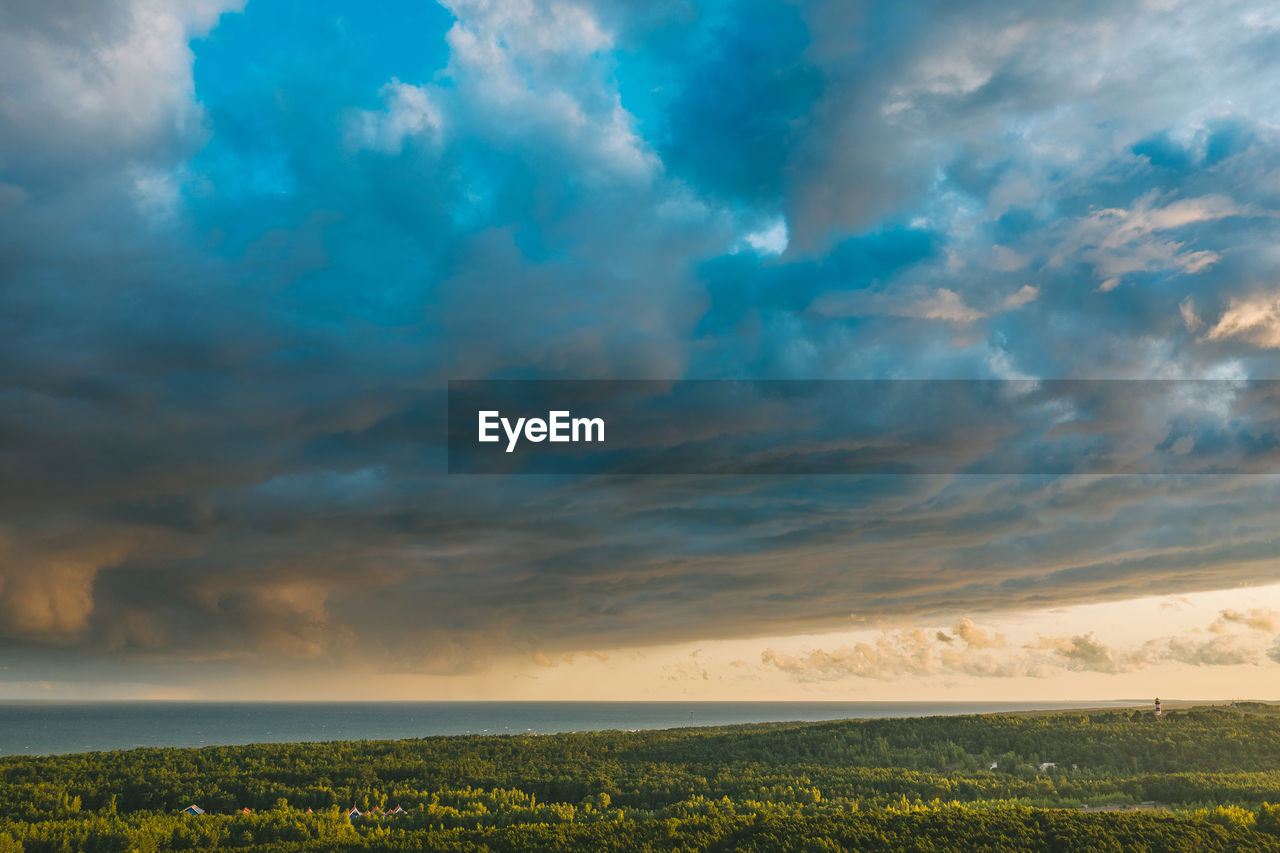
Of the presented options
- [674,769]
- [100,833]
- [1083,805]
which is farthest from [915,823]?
[674,769]

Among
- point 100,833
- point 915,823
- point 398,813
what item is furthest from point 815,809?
point 100,833

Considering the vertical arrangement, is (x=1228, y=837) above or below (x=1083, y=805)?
above

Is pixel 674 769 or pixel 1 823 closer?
pixel 1 823

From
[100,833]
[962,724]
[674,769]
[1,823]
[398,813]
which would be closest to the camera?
[100,833]

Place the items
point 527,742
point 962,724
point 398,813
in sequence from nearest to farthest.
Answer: point 398,813 → point 962,724 → point 527,742

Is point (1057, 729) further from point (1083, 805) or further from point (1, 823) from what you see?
point (1, 823)

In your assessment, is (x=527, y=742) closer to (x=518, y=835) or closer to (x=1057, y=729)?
(x=1057, y=729)
